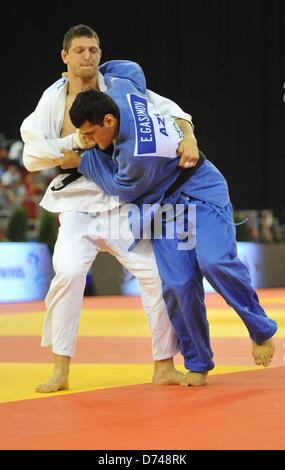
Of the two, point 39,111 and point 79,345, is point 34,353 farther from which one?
point 39,111

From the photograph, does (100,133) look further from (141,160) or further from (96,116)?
(141,160)

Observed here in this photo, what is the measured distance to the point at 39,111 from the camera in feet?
15.2

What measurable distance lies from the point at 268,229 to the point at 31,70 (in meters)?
6.58

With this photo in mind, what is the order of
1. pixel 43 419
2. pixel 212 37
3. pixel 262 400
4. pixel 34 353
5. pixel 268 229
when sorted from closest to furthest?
pixel 43 419
pixel 262 400
pixel 34 353
pixel 268 229
pixel 212 37

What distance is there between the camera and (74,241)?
459 centimetres

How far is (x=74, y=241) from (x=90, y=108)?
2.28 ft

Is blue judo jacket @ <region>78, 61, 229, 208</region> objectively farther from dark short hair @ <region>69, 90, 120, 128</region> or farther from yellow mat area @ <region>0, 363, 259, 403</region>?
yellow mat area @ <region>0, 363, 259, 403</region>

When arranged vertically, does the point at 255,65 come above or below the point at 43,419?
above

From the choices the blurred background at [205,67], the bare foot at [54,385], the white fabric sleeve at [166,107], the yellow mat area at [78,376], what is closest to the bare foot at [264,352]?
the yellow mat area at [78,376]

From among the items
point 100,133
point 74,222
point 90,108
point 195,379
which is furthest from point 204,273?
point 90,108

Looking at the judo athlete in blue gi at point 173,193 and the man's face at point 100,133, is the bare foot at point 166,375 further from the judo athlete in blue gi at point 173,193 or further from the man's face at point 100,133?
the man's face at point 100,133

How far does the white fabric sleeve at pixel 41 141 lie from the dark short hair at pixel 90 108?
25cm

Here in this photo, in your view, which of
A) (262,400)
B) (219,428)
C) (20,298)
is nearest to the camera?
(219,428)
